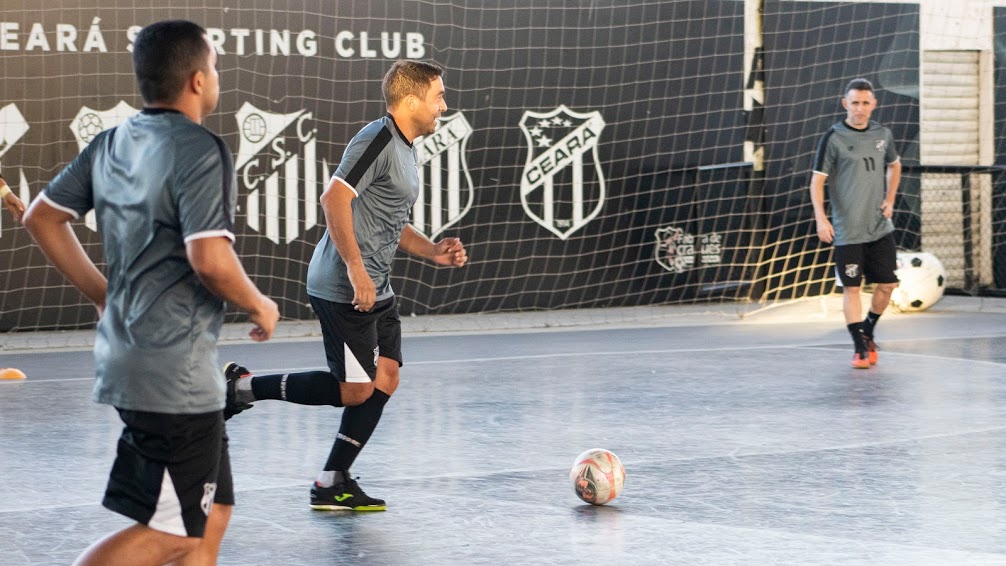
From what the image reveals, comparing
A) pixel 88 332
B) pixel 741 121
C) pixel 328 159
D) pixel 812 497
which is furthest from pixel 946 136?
pixel 812 497

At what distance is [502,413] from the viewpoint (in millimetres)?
7883

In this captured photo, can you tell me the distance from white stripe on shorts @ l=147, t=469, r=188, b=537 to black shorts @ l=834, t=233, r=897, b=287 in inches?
284

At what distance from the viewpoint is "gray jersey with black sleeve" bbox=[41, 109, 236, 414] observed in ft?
9.95

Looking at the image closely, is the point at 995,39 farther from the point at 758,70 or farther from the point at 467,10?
the point at 467,10

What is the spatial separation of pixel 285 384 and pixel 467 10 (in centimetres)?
922

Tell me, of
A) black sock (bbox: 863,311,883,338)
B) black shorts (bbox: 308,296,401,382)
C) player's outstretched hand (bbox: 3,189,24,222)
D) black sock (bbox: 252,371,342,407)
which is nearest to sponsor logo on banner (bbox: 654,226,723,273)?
black sock (bbox: 863,311,883,338)

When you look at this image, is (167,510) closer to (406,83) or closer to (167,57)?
(167,57)

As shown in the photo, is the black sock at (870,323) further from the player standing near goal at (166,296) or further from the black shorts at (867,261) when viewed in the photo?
the player standing near goal at (166,296)

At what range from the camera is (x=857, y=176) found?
31.8ft

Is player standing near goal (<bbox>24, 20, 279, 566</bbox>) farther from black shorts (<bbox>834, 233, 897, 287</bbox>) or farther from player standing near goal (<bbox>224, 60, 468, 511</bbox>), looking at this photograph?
black shorts (<bbox>834, 233, 897, 287</bbox>)

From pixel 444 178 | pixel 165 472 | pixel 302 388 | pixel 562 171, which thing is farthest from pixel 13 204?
pixel 562 171

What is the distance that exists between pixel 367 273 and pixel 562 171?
963 cm

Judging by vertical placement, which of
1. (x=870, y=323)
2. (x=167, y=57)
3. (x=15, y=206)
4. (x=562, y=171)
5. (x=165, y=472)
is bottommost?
(x=870, y=323)

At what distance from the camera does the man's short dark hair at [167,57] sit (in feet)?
10.1
